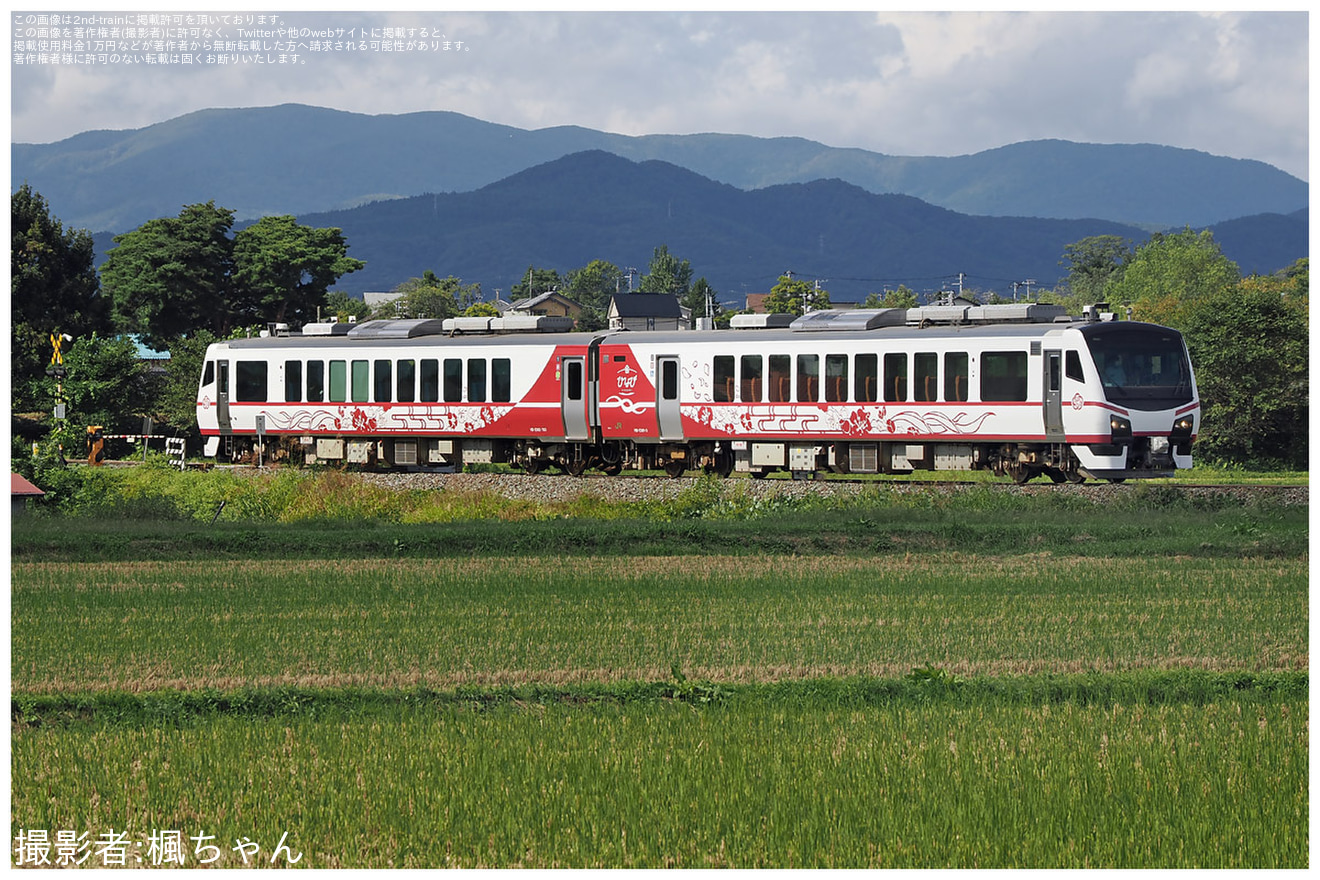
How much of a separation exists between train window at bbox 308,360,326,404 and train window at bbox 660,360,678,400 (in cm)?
856

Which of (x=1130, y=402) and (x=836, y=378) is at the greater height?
(x=836, y=378)

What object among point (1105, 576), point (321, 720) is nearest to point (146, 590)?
point (321, 720)

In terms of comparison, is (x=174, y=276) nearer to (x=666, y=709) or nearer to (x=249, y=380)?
(x=249, y=380)

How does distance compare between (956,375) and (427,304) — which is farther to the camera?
(427,304)

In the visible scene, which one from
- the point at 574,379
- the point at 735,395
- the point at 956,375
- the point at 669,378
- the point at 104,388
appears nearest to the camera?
the point at 956,375

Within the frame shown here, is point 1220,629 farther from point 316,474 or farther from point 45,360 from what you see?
point 45,360

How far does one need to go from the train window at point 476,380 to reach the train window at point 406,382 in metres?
1.40

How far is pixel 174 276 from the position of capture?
60750 millimetres

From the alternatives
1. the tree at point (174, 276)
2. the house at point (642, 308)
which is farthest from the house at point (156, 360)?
the house at point (642, 308)

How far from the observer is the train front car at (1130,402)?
2828cm

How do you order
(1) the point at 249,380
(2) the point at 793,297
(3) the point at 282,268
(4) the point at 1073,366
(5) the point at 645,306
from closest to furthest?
1. (4) the point at 1073,366
2. (1) the point at 249,380
3. (3) the point at 282,268
4. (2) the point at 793,297
5. (5) the point at 645,306

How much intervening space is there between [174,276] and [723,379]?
A: 35230 millimetres

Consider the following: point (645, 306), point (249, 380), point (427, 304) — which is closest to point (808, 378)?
Result: point (249, 380)

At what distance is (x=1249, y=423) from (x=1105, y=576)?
23.4 m
